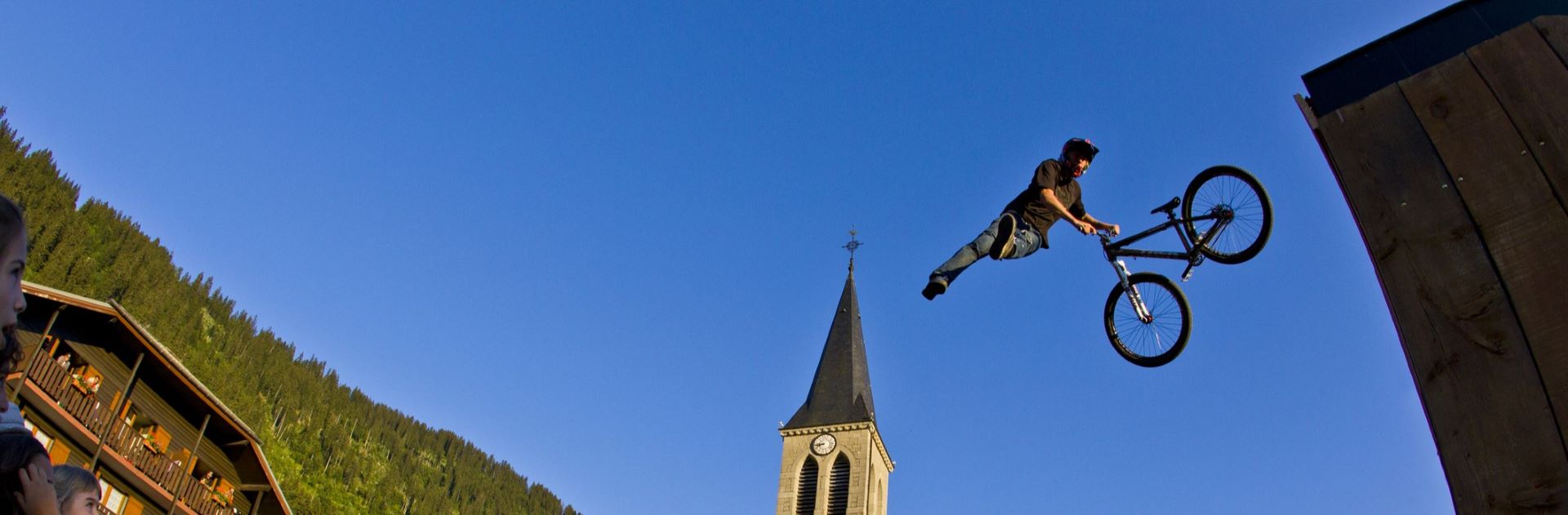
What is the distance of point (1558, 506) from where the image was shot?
3172mm

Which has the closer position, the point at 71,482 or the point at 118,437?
the point at 71,482

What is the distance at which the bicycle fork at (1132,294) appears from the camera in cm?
938

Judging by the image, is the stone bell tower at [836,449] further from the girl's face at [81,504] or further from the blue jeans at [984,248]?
the girl's face at [81,504]

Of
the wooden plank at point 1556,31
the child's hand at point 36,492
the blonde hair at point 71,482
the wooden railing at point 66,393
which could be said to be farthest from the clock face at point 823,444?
the child's hand at point 36,492

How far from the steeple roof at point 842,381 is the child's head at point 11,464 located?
2318 inches

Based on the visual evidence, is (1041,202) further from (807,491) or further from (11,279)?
(807,491)

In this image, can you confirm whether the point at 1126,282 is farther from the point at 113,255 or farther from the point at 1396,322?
the point at 113,255

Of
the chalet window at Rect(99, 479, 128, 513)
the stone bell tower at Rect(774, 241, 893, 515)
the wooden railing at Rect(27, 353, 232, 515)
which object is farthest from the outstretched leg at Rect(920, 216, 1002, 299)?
the stone bell tower at Rect(774, 241, 893, 515)

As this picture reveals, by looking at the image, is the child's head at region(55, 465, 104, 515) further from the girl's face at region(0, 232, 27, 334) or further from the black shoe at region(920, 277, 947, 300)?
the black shoe at region(920, 277, 947, 300)

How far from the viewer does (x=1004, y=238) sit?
909 cm

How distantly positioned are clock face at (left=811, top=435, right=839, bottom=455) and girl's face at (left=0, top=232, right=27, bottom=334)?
5862cm

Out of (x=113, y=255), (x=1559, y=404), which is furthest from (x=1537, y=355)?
(x=113, y=255)

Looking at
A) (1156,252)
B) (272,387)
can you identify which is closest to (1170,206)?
(1156,252)

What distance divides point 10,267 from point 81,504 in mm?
1595
